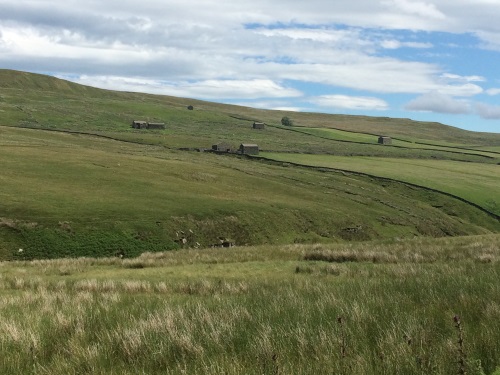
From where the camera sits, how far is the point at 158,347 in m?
6.48

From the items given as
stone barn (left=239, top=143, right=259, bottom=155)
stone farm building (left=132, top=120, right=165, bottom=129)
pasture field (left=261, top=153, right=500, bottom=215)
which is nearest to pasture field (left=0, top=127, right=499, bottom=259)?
pasture field (left=261, top=153, right=500, bottom=215)

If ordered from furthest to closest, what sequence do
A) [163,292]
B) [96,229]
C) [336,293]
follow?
[96,229]
[163,292]
[336,293]

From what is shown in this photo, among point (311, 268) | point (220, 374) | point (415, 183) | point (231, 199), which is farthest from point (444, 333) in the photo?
point (415, 183)

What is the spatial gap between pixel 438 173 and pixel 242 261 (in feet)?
247

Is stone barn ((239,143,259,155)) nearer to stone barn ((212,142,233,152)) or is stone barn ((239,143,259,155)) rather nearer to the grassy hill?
stone barn ((212,142,233,152))

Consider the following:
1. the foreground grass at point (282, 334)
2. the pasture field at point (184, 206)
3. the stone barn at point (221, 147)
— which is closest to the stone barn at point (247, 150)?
the stone barn at point (221, 147)

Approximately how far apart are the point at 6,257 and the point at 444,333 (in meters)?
32.2

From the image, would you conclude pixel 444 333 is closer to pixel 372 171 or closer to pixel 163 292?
pixel 163 292

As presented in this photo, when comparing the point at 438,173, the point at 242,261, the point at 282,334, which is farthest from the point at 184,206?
the point at 438,173

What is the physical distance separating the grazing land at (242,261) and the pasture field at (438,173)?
62 cm

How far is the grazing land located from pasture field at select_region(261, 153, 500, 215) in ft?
2.04

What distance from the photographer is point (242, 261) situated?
27.5 m

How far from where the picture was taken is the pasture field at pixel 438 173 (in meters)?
75.6

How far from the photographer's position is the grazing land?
6.04 m
